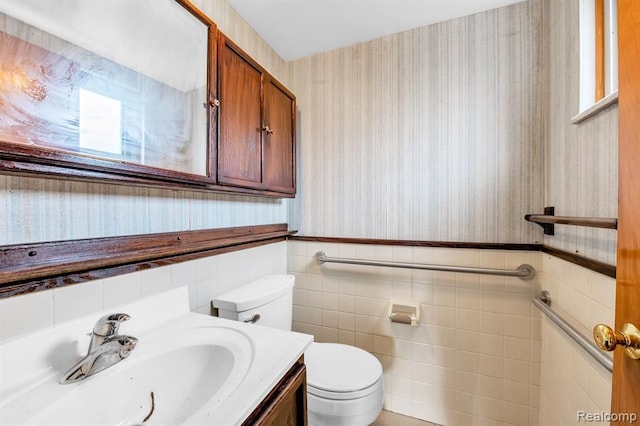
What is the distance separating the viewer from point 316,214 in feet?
5.67

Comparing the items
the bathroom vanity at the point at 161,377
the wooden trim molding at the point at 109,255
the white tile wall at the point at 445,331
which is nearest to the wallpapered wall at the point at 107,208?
the wooden trim molding at the point at 109,255

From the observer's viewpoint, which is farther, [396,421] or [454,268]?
[396,421]

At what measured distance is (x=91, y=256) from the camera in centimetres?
75

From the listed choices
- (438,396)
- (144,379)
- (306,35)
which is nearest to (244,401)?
(144,379)

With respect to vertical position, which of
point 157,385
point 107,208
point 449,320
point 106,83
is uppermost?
point 106,83

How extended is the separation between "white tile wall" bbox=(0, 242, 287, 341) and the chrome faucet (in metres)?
0.12

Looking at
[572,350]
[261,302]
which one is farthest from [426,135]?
[261,302]

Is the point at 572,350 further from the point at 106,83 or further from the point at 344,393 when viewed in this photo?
the point at 106,83

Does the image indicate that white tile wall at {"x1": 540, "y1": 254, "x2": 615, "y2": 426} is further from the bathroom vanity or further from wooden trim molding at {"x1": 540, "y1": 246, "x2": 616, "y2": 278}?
the bathroom vanity

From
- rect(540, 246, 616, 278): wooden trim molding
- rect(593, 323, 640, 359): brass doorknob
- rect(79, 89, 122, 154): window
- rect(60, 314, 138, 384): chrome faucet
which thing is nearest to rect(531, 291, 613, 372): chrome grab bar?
rect(540, 246, 616, 278): wooden trim molding

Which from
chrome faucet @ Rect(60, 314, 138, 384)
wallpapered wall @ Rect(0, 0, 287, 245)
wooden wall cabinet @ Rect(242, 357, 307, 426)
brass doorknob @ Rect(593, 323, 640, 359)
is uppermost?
wallpapered wall @ Rect(0, 0, 287, 245)

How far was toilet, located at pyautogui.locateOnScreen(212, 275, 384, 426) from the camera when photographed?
3.41 ft

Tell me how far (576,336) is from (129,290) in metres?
1.50

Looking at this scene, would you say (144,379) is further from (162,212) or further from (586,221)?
(586,221)
